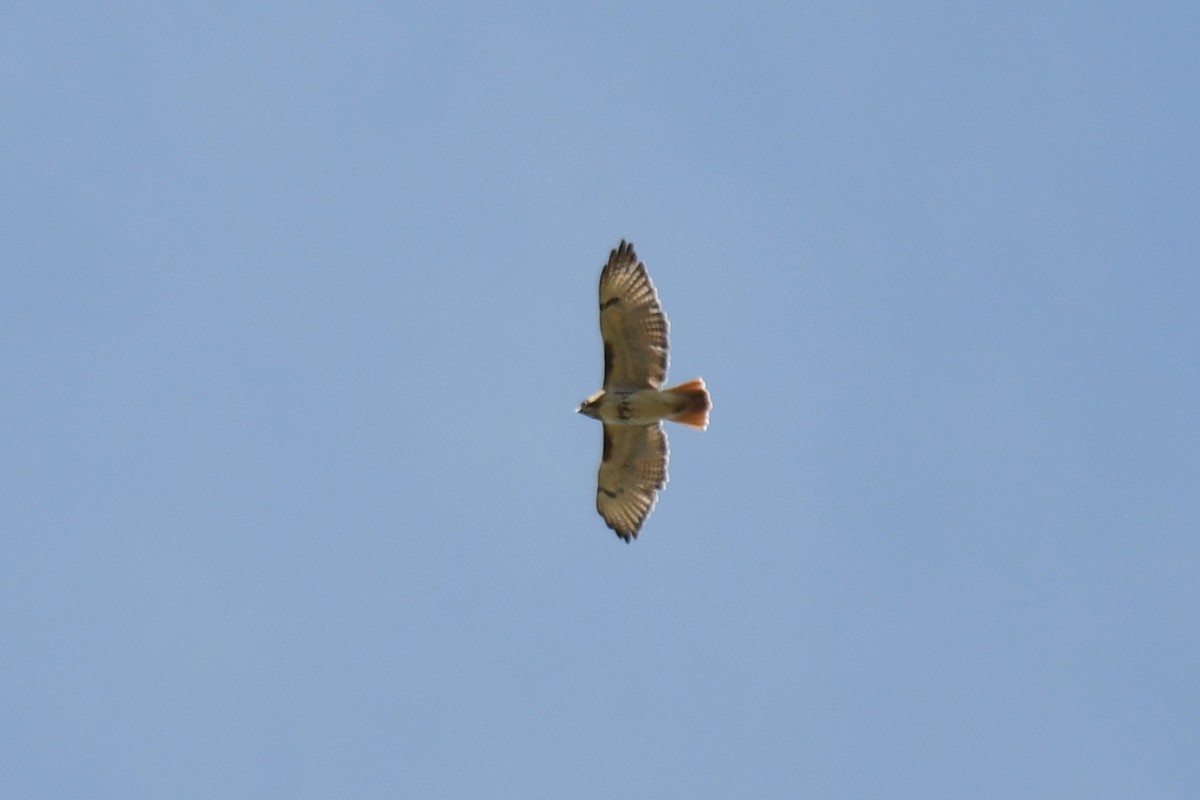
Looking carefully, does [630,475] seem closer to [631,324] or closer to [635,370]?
[635,370]

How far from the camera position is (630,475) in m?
22.6

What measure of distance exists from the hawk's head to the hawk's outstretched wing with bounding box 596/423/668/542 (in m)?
Result: 0.56

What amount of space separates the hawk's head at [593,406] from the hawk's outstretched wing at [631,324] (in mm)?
267

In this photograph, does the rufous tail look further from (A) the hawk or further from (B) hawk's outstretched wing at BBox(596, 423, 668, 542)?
(B) hawk's outstretched wing at BBox(596, 423, 668, 542)

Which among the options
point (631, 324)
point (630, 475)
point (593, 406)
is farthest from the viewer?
point (630, 475)

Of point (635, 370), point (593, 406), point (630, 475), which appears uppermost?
point (635, 370)

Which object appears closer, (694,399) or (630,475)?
(694,399)

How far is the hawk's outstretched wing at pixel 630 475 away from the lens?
72.6 ft

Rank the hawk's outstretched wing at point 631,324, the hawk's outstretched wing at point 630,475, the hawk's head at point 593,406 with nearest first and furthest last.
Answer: the hawk's outstretched wing at point 631,324
the hawk's head at point 593,406
the hawk's outstretched wing at point 630,475

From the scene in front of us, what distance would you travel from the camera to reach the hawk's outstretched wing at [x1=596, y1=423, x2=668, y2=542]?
22.1 m

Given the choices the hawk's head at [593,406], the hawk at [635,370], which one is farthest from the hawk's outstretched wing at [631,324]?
the hawk's head at [593,406]

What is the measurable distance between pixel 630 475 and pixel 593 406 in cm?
Answer: 154

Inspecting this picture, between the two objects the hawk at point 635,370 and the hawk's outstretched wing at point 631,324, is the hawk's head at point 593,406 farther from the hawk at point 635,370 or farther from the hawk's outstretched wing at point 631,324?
the hawk's outstretched wing at point 631,324

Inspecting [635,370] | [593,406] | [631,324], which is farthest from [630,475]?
[631,324]
